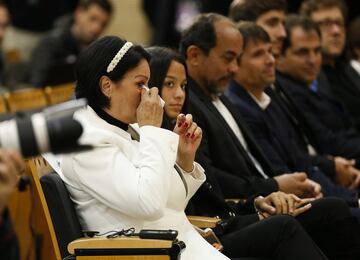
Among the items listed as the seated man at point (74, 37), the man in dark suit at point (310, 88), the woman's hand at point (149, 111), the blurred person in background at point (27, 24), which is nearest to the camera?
the woman's hand at point (149, 111)

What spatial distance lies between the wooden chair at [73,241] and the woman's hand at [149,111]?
328mm

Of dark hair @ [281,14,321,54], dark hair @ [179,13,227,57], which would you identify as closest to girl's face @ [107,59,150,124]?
dark hair @ [179,13,227,57]

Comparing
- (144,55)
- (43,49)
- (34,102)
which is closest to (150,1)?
(43,49)

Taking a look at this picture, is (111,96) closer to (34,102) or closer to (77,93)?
(77,93)

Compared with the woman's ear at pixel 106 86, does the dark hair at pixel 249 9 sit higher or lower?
lower

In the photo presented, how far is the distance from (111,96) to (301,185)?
122cm

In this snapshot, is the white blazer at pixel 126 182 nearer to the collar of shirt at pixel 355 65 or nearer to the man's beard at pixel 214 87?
the man's beard at pixel 214 87

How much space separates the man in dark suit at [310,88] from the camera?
474cm

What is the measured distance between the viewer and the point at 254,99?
417 cm

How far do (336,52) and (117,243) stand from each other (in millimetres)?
3222

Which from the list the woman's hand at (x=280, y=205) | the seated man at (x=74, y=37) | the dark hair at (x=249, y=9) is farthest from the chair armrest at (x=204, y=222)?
the seated man at (x=74, y=37)

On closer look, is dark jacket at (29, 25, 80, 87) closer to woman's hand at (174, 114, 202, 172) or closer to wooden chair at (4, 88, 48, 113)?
wooden chair at (4, 88, 48, 113)

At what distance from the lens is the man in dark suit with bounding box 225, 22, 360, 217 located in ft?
13.4

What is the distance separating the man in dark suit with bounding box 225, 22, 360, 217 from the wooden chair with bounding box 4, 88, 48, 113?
1325mm
